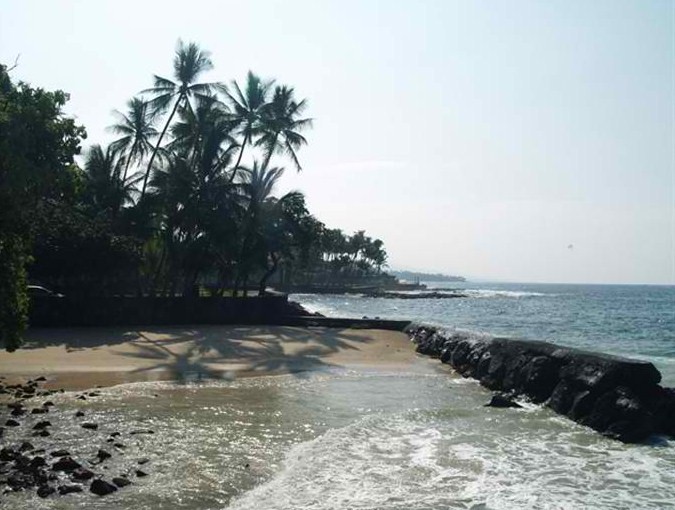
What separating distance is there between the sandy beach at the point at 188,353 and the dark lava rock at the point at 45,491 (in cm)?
805

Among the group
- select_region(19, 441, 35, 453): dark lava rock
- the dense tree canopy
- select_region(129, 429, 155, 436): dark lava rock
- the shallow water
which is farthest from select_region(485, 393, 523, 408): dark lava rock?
the dense tree canopy

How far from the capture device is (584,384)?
14.9m

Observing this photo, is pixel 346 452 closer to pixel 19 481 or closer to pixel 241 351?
pixel 19 481

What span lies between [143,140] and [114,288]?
10.9m

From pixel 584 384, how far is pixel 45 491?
11.4 meters

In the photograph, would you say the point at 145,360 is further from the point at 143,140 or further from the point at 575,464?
the point at 143,140

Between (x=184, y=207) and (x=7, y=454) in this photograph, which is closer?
(x=7, y=454)

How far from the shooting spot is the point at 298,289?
107m

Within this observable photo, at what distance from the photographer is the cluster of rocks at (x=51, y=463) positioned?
27.4ft

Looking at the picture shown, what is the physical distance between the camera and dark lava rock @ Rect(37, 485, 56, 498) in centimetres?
808

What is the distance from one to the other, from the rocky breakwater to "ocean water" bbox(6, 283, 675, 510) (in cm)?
48

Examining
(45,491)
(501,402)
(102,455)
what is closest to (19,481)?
(45,491)

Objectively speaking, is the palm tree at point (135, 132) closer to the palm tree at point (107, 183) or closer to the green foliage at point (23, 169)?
the palm tree at point (107, 183)

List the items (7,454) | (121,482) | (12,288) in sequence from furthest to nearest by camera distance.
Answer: (12,288)
(7,454)
(121,482)
